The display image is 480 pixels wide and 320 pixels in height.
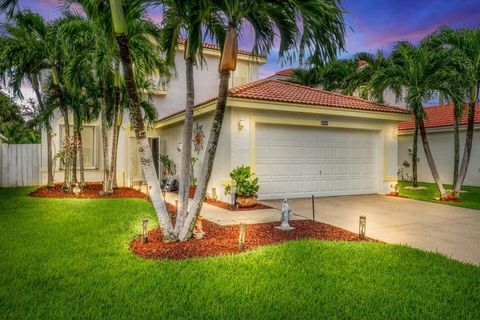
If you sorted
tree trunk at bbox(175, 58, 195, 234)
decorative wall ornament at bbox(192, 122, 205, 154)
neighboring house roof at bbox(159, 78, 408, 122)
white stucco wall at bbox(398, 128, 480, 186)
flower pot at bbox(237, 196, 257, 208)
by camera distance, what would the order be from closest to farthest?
tree trunk at bbox(175, 58, 195, 234) < flower pot at bbox(237, 196, 257, 208) < neighboring house roof at bbox(159, 78, 408, 122) < decorative wall ornament at bbox(192, 122, 205, 154) < white stucco wall at bbox(398, 128, 480, 186)

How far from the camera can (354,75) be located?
17438mm

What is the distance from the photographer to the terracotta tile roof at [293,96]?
432 inches

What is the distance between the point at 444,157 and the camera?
61.7 feet

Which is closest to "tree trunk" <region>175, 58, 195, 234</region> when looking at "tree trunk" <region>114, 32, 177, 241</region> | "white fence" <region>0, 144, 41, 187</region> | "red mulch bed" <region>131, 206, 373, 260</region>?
"tree trunk" <region>114, 32, 177, 241</region>

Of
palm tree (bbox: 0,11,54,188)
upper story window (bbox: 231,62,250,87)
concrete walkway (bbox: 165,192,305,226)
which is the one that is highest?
upper story window (bbox: 231,62,250,87)

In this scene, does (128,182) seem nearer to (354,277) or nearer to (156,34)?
(156,34)

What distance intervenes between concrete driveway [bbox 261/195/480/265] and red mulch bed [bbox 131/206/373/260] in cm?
73

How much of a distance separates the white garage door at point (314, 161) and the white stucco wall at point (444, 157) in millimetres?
7659

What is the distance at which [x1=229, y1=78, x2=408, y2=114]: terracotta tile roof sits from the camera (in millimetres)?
10977

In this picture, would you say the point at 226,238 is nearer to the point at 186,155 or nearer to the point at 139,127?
the point at 186,155

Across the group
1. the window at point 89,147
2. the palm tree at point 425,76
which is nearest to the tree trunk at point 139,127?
the palm tree at point 425,76

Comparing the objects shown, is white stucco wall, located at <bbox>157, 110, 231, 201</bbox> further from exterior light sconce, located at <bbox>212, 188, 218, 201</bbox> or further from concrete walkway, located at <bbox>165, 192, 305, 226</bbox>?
concrete walkway, located at <bbox>165, 192, 305, 226</bbox>

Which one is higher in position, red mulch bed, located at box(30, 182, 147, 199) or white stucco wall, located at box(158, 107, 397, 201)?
white stucco wall, located at box(158, 107, 397, 201)

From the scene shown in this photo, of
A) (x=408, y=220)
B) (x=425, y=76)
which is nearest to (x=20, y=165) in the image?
(x=408, y=220)
